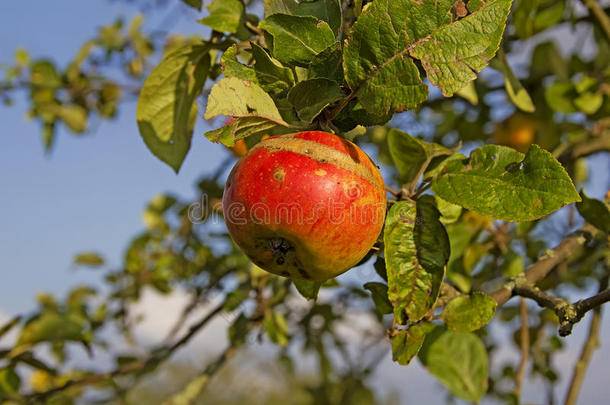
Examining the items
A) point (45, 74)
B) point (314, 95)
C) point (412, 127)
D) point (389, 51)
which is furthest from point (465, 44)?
point (45, 74)

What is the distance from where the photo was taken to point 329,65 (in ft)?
3.02

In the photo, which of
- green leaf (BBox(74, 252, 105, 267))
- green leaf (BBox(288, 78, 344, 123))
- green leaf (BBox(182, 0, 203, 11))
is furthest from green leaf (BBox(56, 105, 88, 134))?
green leaf (BBox(288, 78, 344, 123))

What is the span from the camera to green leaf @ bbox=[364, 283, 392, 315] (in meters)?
1.12

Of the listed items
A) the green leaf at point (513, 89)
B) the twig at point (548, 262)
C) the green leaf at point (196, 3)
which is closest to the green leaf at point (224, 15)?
the green leaf at point (196, 3)

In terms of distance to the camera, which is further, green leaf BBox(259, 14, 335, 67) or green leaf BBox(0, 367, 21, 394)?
green leaf BBox(0, 367, 21, 394)

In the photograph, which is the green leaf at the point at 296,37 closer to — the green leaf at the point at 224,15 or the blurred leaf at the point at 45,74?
the green leaf at the point at 224,15

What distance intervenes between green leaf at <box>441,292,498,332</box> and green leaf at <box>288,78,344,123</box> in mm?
512

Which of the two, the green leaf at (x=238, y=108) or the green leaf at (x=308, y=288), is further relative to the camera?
the green leaf at (x=308, y=288)

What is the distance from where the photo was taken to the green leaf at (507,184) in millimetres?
914

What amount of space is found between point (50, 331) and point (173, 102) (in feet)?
3.96

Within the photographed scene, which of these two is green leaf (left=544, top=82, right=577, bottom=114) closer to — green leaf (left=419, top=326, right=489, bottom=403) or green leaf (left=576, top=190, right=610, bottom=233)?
green leaf (left=576, top=190, right=610, bottom=233)

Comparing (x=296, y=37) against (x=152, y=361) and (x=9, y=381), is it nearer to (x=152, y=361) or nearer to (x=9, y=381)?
(x=152, y=361)

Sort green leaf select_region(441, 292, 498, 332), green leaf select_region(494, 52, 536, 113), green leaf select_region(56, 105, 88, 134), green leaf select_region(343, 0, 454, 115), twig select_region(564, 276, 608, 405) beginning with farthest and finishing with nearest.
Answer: green leaf select_region(56, 105, 88, 134)
twig select_region(564, 276, 608, 405)
green leaf select_region(494, 52, 536, 113)
green leaf select_region(441, 292, 498, 332)
green leaf select_region(343, 0, 454, 115)

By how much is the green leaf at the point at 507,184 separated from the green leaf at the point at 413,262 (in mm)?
78
